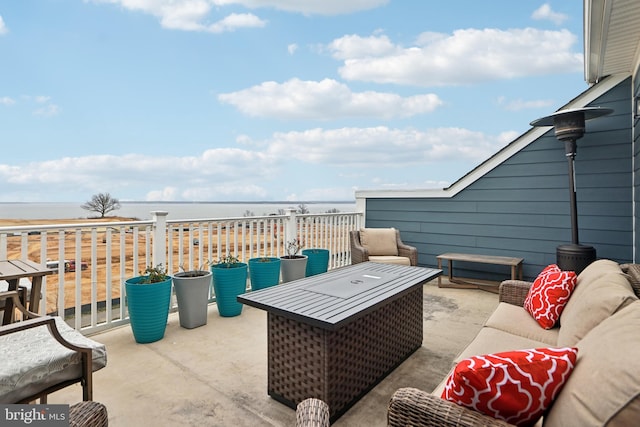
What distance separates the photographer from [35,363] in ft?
4.65

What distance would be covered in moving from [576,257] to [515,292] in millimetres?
1840

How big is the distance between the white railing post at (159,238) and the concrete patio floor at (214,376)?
26.5 inches

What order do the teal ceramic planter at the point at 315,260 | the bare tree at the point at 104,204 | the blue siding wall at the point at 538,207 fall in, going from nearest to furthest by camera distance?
the blue siding wall at the point at 538,207 → the teal ceramic planter at the point at 315,260 → the bare tree at the point at 104,204

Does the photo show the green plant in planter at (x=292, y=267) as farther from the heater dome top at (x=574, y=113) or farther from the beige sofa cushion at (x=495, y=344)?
the heater dome top at (x=574, y=113)

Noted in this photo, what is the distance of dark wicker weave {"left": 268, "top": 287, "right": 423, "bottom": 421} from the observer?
1.83 metres

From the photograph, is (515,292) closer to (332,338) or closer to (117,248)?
(332,338)

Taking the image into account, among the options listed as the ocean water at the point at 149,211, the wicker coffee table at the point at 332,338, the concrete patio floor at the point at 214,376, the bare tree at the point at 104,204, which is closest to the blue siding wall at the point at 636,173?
the concrete patio floor at the point at 214,376

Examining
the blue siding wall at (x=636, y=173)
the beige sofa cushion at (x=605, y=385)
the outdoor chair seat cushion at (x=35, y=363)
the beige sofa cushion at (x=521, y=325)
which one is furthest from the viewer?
the blue siding wall at (x=636, y=173)

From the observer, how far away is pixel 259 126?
12.4 metres

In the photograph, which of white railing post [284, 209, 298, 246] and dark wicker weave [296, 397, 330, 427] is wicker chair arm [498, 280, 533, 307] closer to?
dark wicker weave [296, 397, 330, 427]

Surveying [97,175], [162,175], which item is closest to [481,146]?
[97,175]

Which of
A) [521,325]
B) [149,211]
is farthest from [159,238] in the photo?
[521,325]

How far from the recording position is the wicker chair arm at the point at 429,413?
953mm

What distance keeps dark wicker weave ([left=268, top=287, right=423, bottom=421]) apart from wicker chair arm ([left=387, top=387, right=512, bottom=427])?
697 millimetres
